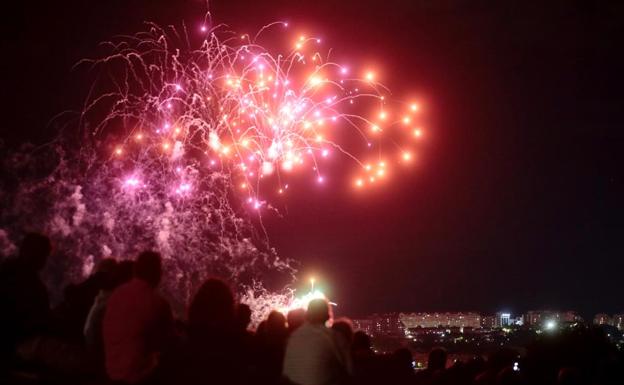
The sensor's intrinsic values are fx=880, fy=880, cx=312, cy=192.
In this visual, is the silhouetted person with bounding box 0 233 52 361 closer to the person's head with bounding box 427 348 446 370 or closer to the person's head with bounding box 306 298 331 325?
the person's head with bounding box 306 298 331 325

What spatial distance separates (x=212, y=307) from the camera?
803cm

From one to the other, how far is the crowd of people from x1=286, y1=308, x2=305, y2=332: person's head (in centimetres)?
78

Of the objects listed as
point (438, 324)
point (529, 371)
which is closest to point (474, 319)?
point (438, 324)

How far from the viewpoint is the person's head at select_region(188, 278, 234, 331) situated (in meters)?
7.96

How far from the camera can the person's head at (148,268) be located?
8.08 m

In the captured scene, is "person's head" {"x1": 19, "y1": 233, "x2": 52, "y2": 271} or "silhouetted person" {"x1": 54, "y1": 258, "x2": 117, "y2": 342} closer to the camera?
"person's head" {"x1": 19, "y1": 233, "x2": 52, "y2": 271}

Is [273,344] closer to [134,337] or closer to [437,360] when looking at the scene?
[134,337]

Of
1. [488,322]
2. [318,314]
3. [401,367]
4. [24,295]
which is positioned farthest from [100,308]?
[488,322]

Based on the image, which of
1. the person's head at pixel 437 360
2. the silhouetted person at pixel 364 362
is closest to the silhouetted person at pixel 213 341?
the silhouetted person at pixel 364 362

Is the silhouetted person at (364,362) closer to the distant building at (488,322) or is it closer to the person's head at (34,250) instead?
the person's head at (34,250)

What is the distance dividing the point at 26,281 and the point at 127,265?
116cm

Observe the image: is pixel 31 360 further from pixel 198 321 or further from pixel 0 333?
pixel 198 321

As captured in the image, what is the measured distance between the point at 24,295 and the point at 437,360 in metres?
6.74

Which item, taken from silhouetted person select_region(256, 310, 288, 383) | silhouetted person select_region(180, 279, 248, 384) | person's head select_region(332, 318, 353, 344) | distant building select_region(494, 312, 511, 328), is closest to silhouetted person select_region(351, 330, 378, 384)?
person's head select_region(332, 318, 353, 344)
